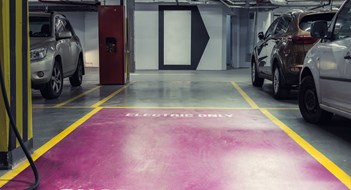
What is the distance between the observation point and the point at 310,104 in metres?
6.07

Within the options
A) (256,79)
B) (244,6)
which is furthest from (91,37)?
(256,79)

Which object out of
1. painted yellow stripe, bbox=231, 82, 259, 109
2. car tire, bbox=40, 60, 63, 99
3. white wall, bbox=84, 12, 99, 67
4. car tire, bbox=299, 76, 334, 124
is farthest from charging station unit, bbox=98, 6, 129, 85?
white wall, bbox=84, 12, 99, 67

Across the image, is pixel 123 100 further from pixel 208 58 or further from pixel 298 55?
pixel 208 58

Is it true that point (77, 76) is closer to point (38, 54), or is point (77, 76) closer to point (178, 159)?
point (38, 54)

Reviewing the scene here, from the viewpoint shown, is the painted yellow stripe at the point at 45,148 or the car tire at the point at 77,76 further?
the car tire at the point at 77,76

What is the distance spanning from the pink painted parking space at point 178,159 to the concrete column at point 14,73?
0.87ft

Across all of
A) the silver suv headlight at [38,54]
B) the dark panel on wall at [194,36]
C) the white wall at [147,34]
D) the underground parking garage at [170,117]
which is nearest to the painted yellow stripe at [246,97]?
the underground parking garage at [170,117]

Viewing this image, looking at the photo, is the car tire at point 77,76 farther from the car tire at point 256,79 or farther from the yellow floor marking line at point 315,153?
the yellow floor marking line at point 315,153

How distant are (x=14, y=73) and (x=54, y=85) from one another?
4.73 metres

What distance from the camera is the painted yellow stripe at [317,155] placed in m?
3.62

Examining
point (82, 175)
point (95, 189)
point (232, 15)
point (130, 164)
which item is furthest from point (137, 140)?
point (232, 15)

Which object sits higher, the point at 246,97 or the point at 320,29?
the point at 320,29

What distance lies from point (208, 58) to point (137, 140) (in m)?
12.7

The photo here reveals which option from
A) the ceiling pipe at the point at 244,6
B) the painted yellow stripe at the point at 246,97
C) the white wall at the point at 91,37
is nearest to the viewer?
the painted yellow stripe at the point at 246,97
